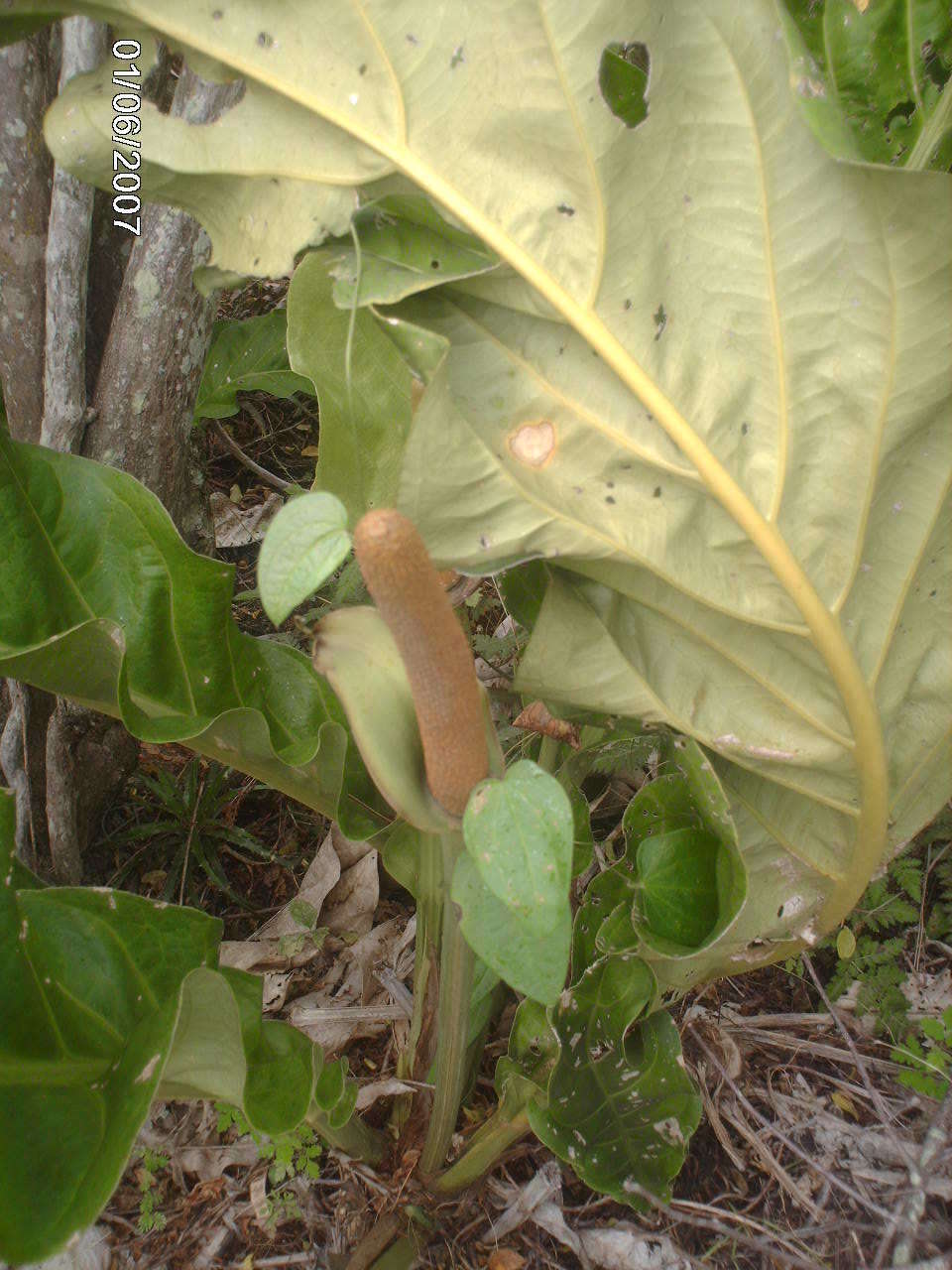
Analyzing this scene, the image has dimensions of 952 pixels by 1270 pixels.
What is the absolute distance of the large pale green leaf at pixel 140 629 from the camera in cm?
89

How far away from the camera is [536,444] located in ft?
2.51

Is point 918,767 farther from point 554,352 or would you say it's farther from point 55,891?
point 55,891

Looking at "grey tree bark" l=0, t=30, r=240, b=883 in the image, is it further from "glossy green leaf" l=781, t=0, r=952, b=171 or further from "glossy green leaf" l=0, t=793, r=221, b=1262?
"glossy green leaf" l=781, t=0, r=952, b=171

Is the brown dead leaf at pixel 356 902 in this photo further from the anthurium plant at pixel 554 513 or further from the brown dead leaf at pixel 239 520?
the brown dead leaf at pixel 239 520

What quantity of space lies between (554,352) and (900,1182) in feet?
3.22

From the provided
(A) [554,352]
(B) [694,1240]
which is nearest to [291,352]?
(A) [554,352]

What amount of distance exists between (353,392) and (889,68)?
1.76 ft

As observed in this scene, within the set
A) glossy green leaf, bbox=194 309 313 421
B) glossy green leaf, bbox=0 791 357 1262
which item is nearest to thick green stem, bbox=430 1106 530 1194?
glossy green leaf, bbox=0 791 357 1262

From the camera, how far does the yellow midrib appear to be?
696mm

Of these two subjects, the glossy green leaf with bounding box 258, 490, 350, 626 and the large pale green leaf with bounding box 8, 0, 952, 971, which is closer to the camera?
the glossy green leaf with bounding box 258, 490, 350, 626

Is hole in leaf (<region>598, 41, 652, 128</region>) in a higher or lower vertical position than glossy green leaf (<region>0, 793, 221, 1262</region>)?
higher

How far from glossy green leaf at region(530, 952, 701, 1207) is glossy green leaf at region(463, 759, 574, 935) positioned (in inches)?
15.2

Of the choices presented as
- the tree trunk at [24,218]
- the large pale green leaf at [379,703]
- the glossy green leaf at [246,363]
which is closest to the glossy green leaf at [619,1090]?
the large pale green leaf at [379,703]

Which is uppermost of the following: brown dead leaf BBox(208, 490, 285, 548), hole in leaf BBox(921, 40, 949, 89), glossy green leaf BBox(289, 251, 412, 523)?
hole in leaf BBox(921, 40, 949, 89)
